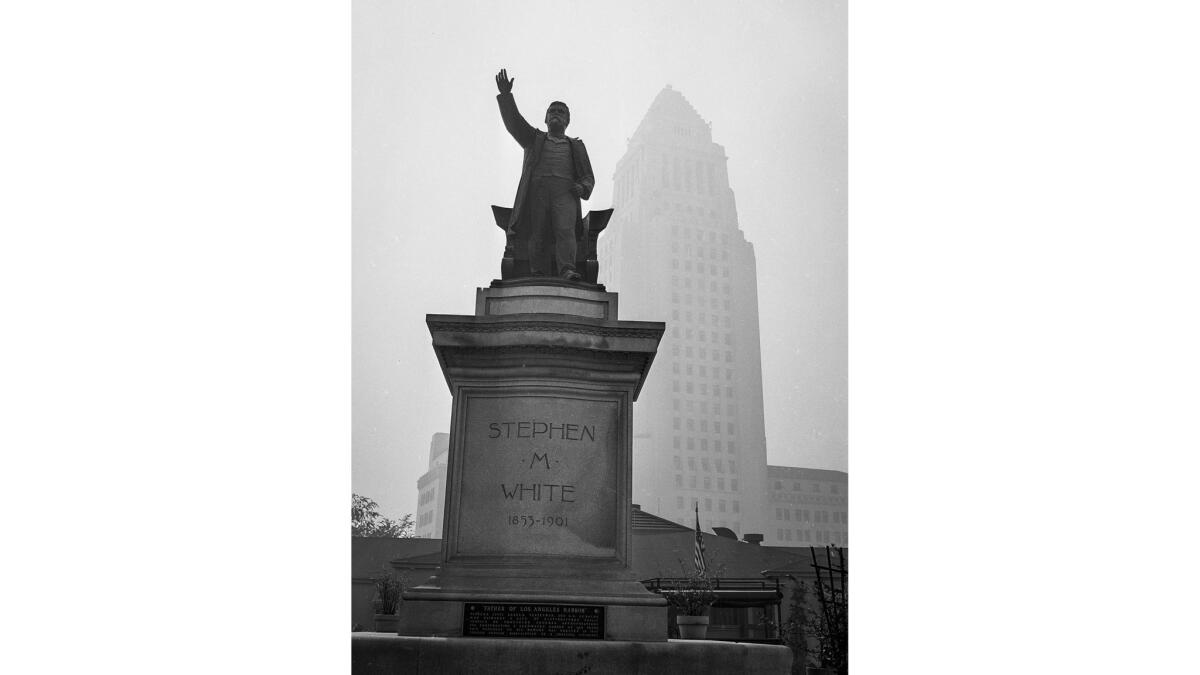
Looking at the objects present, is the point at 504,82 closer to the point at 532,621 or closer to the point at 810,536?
the point at 532,621

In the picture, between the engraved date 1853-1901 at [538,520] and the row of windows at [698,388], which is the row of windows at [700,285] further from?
the engraved date 1853-1901 at [538,520]

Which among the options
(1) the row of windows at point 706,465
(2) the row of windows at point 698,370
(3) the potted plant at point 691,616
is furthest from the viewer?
(1) the row of windows at point 706,465

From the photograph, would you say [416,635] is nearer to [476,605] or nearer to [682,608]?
[476,605]

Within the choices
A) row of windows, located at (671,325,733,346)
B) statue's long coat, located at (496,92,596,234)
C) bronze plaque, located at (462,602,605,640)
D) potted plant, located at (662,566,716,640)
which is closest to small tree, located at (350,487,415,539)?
row of windows, located at (671,325,733,346)

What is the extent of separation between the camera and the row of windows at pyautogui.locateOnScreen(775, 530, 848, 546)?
167ft

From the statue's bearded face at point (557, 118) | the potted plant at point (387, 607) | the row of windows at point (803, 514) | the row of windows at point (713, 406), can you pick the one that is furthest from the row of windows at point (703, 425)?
the statue's bearded face at point (557, 118)

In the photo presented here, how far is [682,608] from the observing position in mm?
10953

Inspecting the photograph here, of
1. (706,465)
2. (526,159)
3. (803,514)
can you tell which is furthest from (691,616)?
(706,465)

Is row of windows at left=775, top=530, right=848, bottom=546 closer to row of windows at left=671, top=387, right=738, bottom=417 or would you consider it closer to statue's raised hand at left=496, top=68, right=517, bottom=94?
row of windows at left=671, top=387, right=738, bottom=417

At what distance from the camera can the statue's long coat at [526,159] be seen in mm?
9102

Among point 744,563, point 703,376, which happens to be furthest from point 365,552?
point 703,376

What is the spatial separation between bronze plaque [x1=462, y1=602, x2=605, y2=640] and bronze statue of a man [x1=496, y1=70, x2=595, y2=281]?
9.82ft

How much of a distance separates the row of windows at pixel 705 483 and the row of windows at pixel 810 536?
3570 millimetres

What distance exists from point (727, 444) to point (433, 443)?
27.5 m
